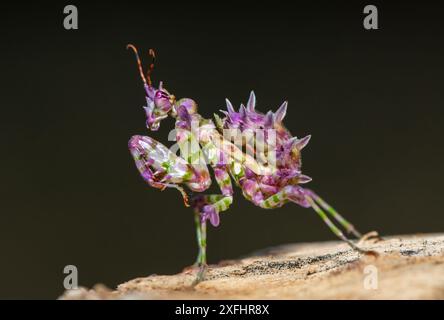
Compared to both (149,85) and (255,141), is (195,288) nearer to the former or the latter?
(255,141)

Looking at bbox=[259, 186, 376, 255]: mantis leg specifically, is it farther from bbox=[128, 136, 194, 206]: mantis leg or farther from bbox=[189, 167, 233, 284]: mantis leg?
bbox=[128, 136, 194, 206]: mantis leg

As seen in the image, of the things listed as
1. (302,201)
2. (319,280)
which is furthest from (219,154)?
(319,280)

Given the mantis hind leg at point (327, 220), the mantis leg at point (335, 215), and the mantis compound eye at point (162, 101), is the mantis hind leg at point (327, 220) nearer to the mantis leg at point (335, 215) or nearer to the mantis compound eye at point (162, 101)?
the mantis leg at point (335, 215)

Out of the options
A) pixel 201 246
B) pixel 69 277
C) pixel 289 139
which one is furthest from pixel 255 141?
pixel 69 277

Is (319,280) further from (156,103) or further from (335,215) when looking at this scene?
(156,103)

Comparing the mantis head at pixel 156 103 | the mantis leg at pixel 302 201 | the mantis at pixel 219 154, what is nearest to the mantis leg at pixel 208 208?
the mantis at pixel 219 154

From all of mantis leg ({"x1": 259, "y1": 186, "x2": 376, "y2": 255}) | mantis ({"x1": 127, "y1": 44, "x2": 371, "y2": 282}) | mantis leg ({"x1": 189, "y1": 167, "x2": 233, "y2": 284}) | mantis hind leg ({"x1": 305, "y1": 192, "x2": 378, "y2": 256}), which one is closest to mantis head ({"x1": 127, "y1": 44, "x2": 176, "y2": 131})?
mantis ({"x1": 127, "y1": 44, "x2": 371, "y2": 282})
